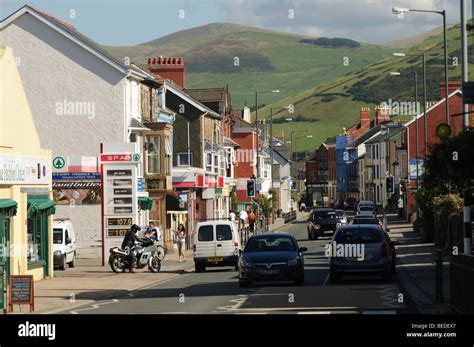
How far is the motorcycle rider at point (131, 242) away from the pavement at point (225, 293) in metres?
0.52

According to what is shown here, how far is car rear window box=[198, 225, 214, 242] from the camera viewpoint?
137 feet

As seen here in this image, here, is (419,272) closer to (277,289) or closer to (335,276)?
(335,276)

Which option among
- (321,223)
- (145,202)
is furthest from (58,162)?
(321,223)

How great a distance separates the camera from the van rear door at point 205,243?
4178 centimetres

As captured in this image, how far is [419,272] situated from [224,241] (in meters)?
9.00

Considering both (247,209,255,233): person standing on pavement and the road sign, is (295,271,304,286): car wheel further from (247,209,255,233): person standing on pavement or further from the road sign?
(247,209,255,233): person standing on pavement

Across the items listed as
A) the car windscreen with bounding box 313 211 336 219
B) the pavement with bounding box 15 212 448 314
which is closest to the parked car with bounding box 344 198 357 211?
the car windscreen with bounding box 313 211 336 219

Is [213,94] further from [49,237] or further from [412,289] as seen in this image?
[412,289]

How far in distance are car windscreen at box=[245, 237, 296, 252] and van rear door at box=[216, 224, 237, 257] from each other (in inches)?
387

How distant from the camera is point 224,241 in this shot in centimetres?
4184

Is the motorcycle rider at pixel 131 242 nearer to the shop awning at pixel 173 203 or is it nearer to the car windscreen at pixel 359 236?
the car windscreen at pixel 359 236

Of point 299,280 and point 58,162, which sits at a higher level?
point 58,162
